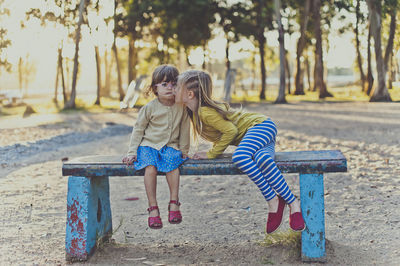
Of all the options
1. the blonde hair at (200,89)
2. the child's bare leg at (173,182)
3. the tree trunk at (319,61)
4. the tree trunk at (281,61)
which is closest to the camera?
the child's bare leg at (173,182)

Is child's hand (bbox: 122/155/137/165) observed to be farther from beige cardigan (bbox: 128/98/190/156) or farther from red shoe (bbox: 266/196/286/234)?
red shoe (bbox: 266/196/286/234)

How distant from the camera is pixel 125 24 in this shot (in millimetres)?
32062

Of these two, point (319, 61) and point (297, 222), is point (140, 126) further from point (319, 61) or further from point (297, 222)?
point (319, 61)

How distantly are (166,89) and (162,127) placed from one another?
320 millimetres

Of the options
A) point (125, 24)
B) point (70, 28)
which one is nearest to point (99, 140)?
point (125, 24)

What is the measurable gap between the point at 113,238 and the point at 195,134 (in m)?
1.25

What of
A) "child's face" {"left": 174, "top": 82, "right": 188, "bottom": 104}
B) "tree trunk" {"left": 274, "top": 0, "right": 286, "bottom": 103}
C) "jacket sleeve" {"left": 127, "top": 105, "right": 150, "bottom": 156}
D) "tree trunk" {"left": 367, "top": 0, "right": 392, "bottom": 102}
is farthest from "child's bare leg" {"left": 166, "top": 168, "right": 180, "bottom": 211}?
"tree trunk" {"left": 274, "top": 0, "right": 286, "bottom": 103}

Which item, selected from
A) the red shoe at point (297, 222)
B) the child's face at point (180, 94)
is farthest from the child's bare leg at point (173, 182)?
the red shoe at point (297, 222)

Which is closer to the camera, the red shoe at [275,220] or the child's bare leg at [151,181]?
the red shoe at [275,220]

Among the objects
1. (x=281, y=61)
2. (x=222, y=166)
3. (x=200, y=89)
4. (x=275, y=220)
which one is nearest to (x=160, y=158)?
(x=222, y=166)

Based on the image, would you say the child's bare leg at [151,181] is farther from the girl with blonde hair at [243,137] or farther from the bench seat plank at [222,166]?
the girl with blonde hair at [243,137]

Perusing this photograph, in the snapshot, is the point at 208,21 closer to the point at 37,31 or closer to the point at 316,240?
the point at 37,31

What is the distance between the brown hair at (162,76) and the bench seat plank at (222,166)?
68 cm

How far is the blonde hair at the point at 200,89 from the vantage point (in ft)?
13.4
